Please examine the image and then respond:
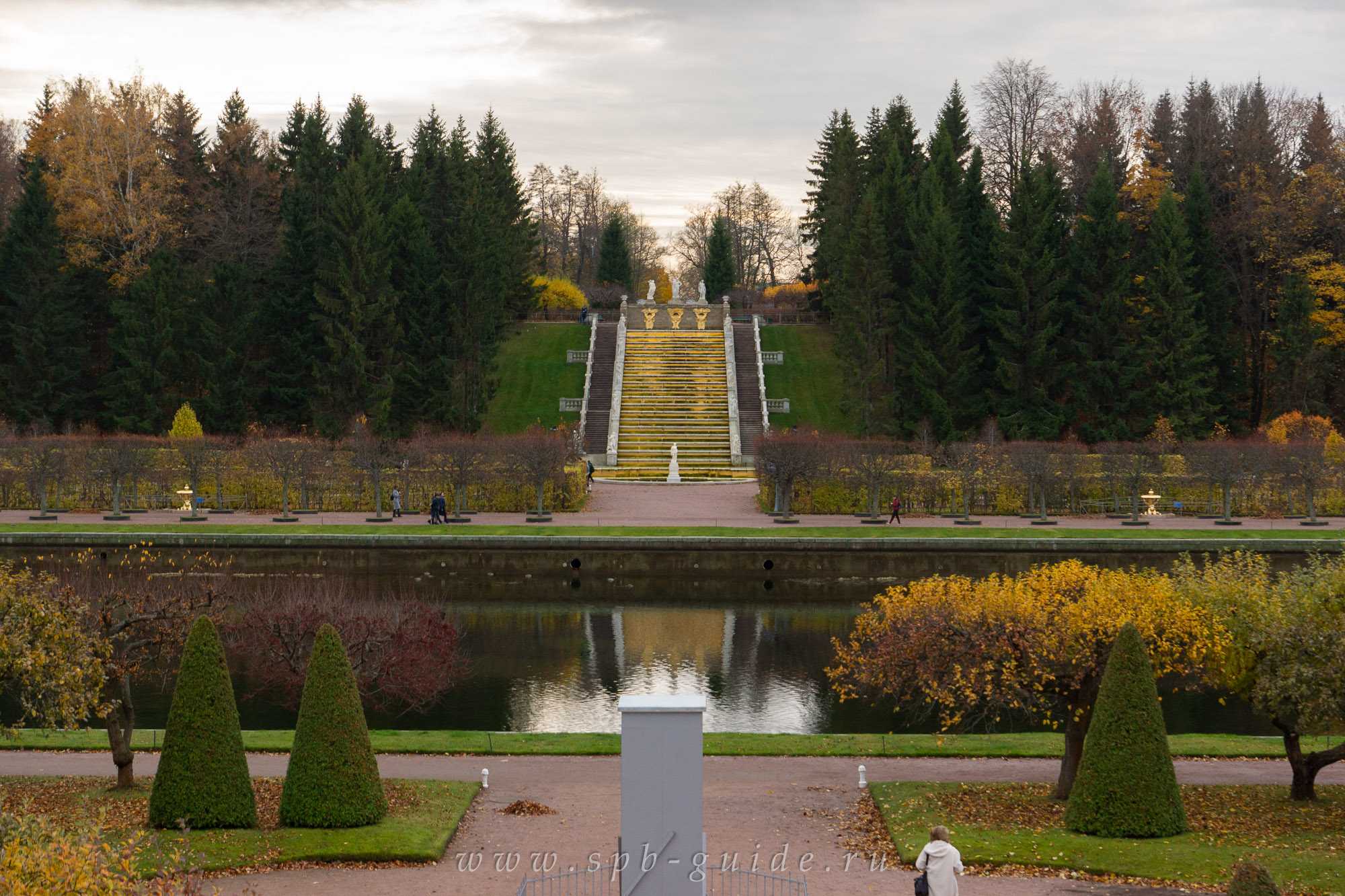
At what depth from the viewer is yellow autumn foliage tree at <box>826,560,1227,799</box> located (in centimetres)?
1585

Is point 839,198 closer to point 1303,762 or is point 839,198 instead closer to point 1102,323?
point 1102,323

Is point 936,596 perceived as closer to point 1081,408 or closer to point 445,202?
point 1081,408

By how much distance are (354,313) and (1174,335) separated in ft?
116

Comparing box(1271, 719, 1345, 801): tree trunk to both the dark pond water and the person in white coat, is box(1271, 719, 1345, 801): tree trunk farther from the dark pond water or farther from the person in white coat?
the person in white coat

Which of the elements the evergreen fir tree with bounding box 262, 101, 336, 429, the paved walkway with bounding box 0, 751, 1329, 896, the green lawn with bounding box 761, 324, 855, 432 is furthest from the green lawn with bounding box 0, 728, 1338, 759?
the evergreen fir tree with bounding box 262, 101, 336, 429

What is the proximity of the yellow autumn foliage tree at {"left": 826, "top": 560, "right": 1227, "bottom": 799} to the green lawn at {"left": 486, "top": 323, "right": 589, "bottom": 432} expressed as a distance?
44.0m

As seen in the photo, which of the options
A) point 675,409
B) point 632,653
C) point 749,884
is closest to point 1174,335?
point 675,409

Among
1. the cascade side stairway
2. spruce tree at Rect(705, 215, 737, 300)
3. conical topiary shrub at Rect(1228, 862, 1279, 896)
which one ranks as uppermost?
spruce tree at Rect(705, 215, 737, 300)

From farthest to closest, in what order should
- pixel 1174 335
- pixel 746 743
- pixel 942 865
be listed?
pixel 1174 335 < pixel 746 743 < pixel 942 865

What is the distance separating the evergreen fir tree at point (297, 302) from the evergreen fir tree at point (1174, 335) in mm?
36297

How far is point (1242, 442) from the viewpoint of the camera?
4812 cm

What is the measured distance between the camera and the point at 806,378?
65.0 meters

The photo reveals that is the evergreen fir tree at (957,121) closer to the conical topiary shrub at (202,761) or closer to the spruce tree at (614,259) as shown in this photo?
the spruce tree at (614,259)

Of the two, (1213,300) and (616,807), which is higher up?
(1213,300)
